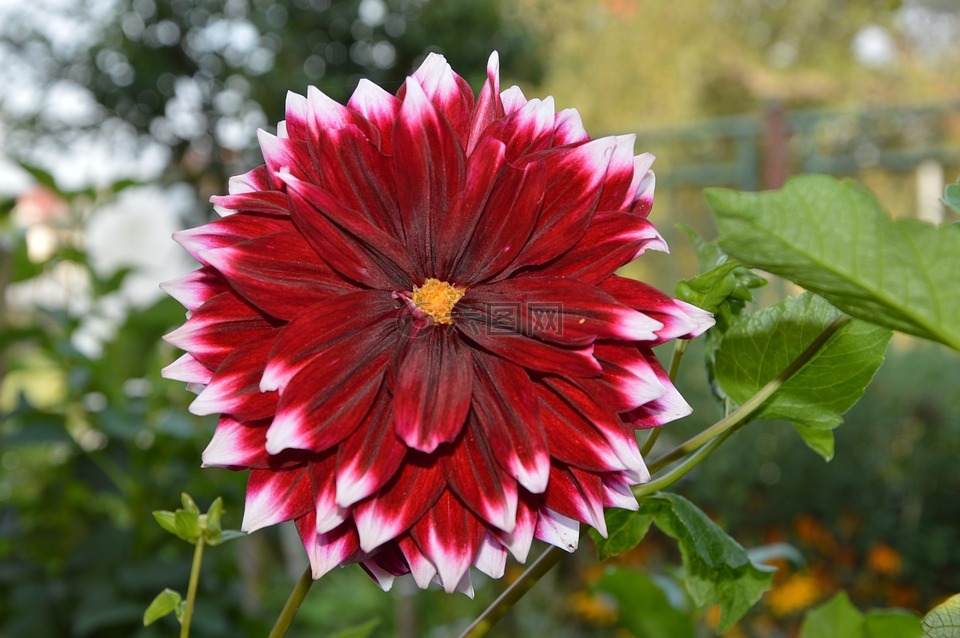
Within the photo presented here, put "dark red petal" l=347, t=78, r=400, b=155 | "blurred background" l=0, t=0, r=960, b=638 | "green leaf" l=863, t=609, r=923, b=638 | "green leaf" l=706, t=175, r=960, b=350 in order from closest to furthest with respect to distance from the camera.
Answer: "green leaf" l=706, t=175, r=960, b=350
"dark red petal" l=347, t=78, r=400, b=155
"green leaf" l=863, t=609, r=923, b=638
"blurred background" l=0, t=0, r=960, b=638

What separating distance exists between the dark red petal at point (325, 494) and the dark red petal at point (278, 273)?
0.06m

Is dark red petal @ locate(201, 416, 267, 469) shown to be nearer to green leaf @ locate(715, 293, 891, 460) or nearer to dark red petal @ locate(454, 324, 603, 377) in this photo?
dark red petal @ locate(454, 324, 603, 377)

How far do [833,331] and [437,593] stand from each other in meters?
2.28

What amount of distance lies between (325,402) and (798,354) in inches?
8.9

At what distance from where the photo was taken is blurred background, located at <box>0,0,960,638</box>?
1.18 meters

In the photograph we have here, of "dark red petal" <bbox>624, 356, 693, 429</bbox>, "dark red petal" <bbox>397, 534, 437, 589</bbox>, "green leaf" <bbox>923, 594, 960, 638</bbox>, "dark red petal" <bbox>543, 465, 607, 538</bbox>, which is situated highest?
"dark red petal" <bbox>624, 356, 693, 429</bbox>

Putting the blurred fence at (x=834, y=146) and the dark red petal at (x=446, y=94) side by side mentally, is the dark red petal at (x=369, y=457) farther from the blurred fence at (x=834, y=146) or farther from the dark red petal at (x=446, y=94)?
the blurred fence at (x=834, y=146)

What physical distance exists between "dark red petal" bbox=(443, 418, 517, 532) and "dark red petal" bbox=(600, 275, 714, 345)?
0.08 meters

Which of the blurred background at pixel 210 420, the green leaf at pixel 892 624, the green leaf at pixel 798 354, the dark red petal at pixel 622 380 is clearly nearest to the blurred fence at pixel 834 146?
the blurred background at pixel 210 420

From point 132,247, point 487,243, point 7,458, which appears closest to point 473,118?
point 487,243

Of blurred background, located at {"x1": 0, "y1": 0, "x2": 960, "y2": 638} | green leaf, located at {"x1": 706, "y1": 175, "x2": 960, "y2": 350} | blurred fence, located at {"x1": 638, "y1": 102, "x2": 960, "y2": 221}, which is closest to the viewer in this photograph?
green leaf, located at {"x1": 706, "y1": 175, "x2": 960, "y2": 350}

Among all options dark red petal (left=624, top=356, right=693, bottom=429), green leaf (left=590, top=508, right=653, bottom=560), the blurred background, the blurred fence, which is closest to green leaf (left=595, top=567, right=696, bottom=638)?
the blurred background

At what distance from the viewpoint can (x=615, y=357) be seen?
351mm

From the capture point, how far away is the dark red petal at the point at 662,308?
1.12 ft
